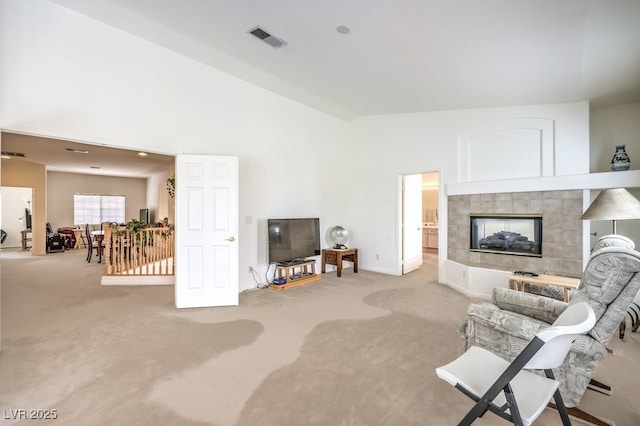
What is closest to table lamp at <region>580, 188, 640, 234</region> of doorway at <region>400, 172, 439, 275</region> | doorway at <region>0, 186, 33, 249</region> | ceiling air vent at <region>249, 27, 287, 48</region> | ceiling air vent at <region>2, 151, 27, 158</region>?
doorway at <region>400, 172, 439, 275</region>

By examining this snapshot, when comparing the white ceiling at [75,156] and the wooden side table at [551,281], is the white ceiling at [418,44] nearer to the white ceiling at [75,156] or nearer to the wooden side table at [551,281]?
the wooden side table at [551,281]

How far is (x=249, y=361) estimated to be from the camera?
2.58 metres

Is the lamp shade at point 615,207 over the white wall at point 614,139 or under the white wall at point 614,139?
under

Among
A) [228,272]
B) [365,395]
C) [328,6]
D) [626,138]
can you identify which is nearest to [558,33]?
[328,6]

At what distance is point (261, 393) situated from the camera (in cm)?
213

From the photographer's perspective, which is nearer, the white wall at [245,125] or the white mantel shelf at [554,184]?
the white wall at [245,125]

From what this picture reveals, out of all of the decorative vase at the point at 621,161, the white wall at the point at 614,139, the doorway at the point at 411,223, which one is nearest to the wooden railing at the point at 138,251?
the doorway at the point at 411,223

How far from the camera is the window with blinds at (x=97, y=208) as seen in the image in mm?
10898

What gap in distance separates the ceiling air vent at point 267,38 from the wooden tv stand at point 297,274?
3.32m

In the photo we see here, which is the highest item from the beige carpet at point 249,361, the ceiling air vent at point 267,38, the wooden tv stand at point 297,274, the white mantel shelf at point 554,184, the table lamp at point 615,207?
the ceiling air vent at point 267,38

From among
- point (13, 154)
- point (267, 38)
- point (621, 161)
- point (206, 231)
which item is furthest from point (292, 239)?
point (13, 154)

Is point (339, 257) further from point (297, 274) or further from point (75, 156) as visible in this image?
point (75, 156)

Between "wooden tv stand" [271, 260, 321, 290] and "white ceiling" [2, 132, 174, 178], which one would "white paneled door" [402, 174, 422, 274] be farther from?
A: "white ceiling" [2, 132, 174, 178]

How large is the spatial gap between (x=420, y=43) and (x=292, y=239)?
11.5 feet
